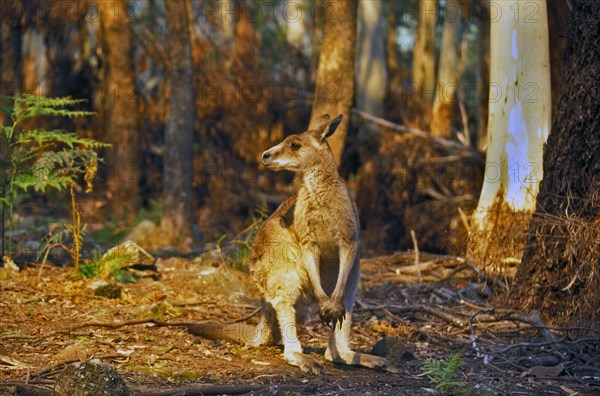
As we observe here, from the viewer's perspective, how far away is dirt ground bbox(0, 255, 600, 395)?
5902mm

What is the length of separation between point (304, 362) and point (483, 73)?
15.8 meters

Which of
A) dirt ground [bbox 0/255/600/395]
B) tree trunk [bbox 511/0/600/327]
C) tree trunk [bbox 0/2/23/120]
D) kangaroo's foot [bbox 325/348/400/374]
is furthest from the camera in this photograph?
tree trunk [bbox 0/2/23/120]

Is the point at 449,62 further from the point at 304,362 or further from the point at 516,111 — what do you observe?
the point at 304,362

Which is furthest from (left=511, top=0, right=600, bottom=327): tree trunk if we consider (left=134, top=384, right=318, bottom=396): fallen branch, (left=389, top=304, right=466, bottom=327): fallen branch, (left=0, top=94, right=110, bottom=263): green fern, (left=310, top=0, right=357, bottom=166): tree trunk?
(left=0, top=94, right=110, bottom=263): green fern

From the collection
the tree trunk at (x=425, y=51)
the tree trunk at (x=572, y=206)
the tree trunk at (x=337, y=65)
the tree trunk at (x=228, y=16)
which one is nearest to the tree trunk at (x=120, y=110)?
the tree trunk at (x=228, y=16)

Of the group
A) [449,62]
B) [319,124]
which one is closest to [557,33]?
[319,124]

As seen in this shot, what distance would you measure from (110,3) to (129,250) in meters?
6.47

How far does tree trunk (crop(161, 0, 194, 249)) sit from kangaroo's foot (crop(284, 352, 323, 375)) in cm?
532

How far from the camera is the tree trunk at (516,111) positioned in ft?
32.4

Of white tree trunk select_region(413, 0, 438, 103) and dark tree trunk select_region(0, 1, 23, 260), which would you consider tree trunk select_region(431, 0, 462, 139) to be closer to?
white tree trunk select_region(413, 0, 438, 103)

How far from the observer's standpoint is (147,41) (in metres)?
16.1

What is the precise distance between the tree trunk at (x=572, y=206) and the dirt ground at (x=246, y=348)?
34cm

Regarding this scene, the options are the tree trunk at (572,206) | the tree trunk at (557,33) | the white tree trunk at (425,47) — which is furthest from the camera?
the white tree trunk at (425,47)

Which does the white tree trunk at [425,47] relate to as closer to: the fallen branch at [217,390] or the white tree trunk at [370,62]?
the white tree trunk at [370,62]
